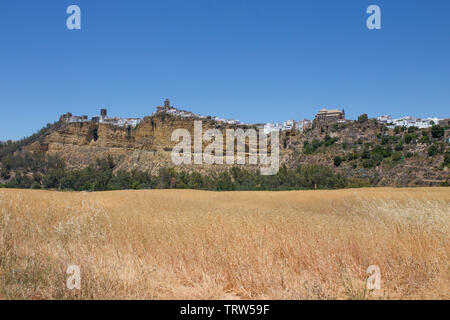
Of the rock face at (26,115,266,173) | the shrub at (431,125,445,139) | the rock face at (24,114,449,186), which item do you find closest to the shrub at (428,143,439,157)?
the rock face at (24,114,449,186)

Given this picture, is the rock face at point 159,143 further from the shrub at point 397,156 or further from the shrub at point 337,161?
the shrub at point 397,156

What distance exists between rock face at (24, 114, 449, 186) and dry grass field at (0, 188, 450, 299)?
49733mm

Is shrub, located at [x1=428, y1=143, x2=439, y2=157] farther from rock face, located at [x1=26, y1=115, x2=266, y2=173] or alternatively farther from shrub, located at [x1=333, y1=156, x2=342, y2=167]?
rock face, located at [x1=26, y1=115, x2=266, y2=173]

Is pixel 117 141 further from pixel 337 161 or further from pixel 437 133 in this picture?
pixel 437 133

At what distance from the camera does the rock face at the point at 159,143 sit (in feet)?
218

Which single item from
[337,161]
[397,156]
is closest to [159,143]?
[337,161]

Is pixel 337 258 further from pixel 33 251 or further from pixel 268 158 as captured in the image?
pixel 268 158

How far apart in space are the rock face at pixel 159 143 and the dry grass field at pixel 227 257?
49.7 meters

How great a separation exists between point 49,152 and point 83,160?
29.5ft

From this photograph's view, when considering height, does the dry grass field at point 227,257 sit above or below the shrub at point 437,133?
below

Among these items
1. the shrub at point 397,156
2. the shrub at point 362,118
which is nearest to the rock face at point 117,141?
the shrub at point 362,118

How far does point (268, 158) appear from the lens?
257 feet

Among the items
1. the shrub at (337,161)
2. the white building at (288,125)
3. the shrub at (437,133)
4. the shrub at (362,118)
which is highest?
the white building at (288,125)

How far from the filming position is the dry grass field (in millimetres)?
4727
